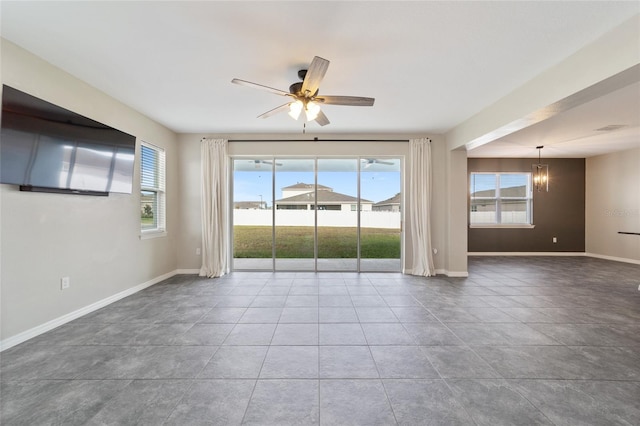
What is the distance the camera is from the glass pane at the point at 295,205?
532 centimetres

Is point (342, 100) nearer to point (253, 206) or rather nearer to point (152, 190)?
point (253, 206)

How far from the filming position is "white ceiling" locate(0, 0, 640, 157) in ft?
6.29

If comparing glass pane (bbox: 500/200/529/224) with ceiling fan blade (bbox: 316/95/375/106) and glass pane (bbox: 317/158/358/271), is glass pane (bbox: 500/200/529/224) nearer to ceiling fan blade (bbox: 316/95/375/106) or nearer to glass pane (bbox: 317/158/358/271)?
glass pane (bbox: 317/158/358/271)

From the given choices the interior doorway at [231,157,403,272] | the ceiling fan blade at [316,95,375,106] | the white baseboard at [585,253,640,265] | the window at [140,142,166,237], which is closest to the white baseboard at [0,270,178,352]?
the window at [140,142,166,237]

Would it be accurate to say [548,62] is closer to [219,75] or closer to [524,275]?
[219,75]

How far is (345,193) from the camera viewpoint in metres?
5.50

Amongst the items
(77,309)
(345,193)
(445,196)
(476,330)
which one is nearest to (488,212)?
(445,196)

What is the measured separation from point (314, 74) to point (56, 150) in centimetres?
270

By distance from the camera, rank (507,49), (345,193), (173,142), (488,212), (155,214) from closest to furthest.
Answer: (507,49) < (155,214) < (173,142) < (345,193) < (488,212)

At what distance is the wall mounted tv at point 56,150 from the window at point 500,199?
790 centimetres

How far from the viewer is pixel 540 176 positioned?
6.34 meters

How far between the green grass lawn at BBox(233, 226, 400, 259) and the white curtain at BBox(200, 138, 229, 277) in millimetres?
488

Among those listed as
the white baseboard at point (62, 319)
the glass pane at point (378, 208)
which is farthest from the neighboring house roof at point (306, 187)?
the white baseboard at point (62, 319)

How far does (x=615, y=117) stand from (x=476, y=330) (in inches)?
165
